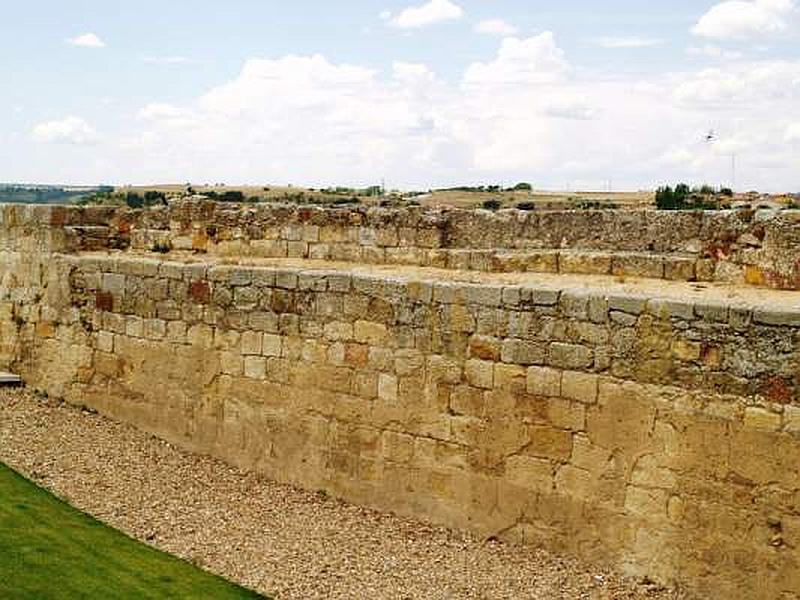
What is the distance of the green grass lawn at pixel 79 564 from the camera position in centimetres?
756

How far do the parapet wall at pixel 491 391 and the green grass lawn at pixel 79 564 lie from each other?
2260 mm

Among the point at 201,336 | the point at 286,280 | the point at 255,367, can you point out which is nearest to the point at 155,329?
the point at 201,336

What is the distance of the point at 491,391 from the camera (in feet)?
30.6

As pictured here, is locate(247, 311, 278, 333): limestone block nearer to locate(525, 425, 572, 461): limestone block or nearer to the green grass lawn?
the green grass lawn

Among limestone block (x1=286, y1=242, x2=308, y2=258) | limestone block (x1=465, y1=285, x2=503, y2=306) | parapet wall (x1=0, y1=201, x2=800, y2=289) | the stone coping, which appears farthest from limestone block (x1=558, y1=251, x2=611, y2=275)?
limestone block (x1=286, y1=242, x2=308, y2=258)

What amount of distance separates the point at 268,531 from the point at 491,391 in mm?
2443

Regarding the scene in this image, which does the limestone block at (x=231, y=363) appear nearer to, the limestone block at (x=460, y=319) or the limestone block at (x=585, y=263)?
the limestone block at (x=460, y=319)

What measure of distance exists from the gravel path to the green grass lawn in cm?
35

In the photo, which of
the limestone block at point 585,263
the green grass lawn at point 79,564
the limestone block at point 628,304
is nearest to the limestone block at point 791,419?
the limestone block at point 628,304

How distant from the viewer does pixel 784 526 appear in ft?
24.8

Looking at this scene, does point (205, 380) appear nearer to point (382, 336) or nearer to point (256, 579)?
point (382, 336)

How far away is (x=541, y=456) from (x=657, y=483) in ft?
3.61

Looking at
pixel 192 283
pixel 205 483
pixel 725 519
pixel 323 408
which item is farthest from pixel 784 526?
pixel 192 283

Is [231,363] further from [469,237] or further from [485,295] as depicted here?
[485,295]
